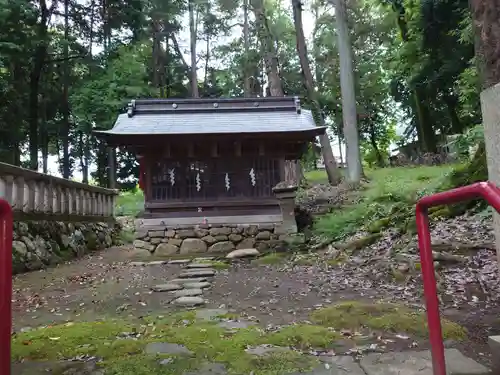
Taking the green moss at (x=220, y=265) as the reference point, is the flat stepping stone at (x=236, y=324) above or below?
below

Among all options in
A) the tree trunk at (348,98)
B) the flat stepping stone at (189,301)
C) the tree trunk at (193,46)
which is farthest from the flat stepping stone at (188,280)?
the tree trunk at (193,46)

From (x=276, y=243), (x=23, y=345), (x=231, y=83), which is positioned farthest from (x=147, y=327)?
(x=231, y=83)

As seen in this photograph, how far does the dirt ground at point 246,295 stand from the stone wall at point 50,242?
15.8 inches

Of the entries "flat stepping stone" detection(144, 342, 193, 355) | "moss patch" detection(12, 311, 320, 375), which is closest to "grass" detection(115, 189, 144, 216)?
"moss patch" detection(12, 311, 320, 375)

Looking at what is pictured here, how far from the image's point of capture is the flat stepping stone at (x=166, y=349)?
9.46 feet

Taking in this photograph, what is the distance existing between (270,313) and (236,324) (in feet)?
2.01

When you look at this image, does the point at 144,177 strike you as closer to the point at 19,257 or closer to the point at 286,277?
the point at 19,257

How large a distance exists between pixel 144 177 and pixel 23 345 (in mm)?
7012

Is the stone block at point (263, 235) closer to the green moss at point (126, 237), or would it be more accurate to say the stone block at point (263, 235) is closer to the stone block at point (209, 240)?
the stone block at point (209, 240)

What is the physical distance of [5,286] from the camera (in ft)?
5.21

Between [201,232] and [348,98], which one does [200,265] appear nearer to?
[201,232]

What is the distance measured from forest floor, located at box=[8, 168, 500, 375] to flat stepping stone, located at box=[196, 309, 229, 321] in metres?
0.01

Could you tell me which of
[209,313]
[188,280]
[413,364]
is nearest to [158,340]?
[209,313]

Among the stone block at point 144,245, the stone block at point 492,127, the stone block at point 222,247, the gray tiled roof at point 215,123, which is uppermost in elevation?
the gray tiled roof at point 215,123
